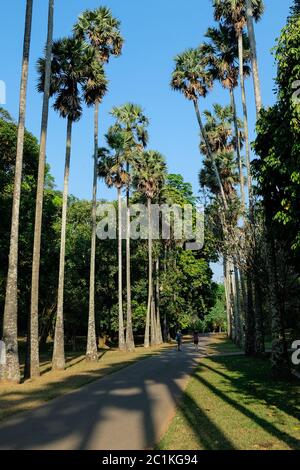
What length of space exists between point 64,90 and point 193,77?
10380 mm

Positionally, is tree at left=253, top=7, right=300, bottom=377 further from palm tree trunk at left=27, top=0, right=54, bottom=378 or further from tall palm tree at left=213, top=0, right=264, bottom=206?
tall palm tree at left=213, top=0, right=264, bottom=206

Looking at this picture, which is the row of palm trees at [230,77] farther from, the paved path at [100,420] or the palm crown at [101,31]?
the paved path at [100,420]

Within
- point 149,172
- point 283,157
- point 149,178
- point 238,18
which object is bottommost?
point 283,157

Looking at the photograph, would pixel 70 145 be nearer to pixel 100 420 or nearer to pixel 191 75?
pixel 191 75

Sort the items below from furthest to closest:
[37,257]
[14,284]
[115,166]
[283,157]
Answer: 1. [115,166]
2. [37,257]
3. [14,284]
4. [283,157]

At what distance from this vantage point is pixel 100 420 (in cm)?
973

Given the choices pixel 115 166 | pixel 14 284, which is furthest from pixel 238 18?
pixel 14 284

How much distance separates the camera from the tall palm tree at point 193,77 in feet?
105

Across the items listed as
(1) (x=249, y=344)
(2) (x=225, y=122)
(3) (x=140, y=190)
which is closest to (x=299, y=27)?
(1) (x=249, y=344)

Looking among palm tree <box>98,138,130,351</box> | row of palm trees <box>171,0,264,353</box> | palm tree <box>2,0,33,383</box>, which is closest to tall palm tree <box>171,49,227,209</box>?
row of palm trees <box>171,0,264,353</box>

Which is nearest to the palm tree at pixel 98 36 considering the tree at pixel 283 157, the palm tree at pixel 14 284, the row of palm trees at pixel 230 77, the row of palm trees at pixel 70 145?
the row of palm trees at pixel 70 145

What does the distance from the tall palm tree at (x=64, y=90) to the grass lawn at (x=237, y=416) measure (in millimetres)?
9265

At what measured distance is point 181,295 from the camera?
182 ft
